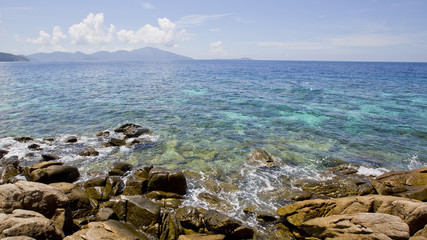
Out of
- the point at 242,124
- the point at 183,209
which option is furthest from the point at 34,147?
the point at 242,124

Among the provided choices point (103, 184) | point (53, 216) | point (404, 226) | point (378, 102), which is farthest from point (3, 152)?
point (378, 102)

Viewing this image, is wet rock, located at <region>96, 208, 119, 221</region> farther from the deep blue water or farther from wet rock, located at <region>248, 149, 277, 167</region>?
wet rock, located at <region>248, 149, 277, 167</region>

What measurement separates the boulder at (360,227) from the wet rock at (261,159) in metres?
7.16

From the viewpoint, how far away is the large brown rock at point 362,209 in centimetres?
945

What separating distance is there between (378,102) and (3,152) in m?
50.4

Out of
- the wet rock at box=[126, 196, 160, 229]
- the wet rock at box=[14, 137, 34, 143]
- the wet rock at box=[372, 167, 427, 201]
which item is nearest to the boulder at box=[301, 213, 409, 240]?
the wet rock at box=[372, 167, 427, 201]

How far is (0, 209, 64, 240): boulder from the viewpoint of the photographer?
775 centimetres

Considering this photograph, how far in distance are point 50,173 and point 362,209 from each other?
17.4 meters

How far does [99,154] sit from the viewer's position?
1861 cm

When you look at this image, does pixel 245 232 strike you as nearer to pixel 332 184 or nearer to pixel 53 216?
pixel 332 184

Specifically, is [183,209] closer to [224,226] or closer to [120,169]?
[224,226]

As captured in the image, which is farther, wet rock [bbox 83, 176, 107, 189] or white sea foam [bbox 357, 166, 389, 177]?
white sea foam [bbox 357, 166, 389, 177]

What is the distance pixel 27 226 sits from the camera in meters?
8.02

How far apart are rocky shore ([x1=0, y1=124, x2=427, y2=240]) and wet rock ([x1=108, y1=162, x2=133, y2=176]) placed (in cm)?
9
